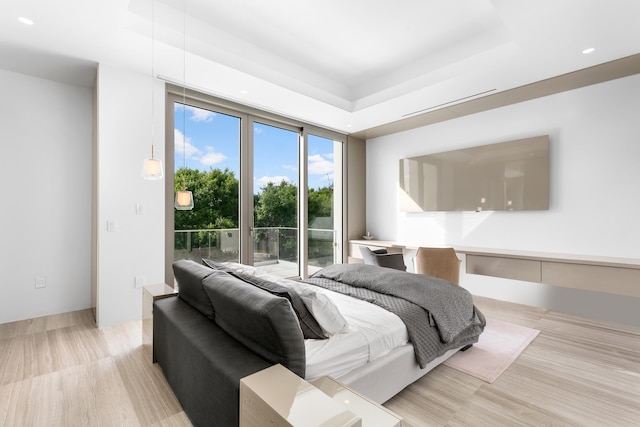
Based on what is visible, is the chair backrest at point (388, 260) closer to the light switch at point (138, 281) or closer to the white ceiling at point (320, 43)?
the white ceiling at point (320, 43)

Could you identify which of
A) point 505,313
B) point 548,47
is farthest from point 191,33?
point 505,313

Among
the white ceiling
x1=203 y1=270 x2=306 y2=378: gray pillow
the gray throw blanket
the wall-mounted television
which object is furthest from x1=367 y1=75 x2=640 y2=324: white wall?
x1=203 y1=270 x2=306 y2=378: gray pillow

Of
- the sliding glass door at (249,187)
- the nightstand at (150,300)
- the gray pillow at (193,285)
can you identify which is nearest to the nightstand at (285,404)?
the gray pillow at (193,285)

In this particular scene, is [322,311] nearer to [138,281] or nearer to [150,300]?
[150,300]

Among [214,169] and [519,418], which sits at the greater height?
[214,169]

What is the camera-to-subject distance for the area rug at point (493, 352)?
2.27 m

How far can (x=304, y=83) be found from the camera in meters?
3.78

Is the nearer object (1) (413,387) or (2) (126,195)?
(1) (413,387)

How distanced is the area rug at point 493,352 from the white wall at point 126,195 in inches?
121

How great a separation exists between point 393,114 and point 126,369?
409cm

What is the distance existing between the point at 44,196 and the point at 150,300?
2.07 meters

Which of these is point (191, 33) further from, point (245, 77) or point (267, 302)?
point (267, 302)

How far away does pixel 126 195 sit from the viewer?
3152mm

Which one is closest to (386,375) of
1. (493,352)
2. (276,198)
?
(493,352)
